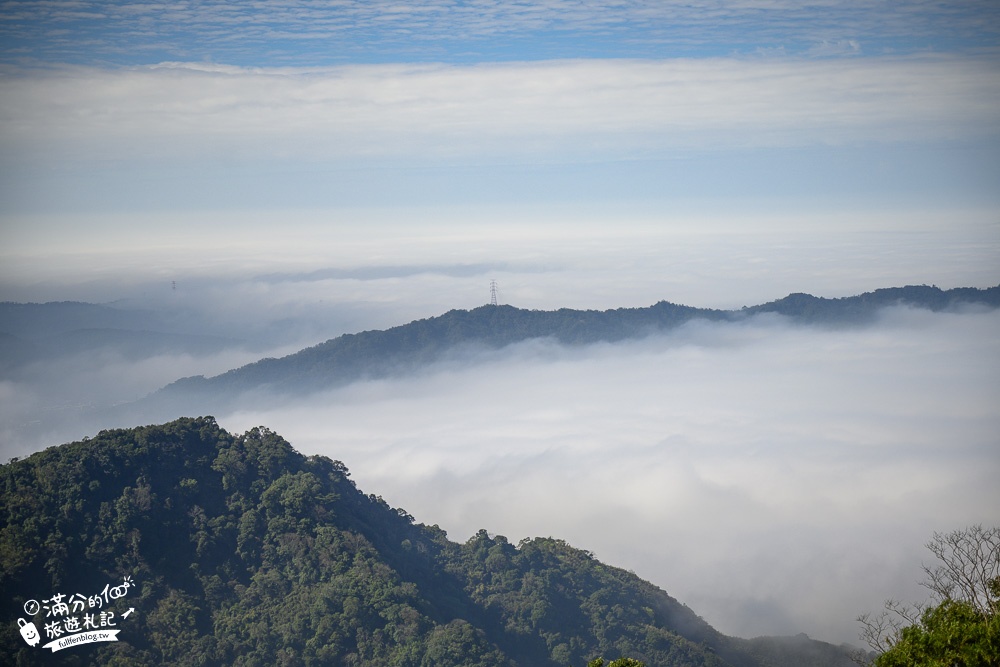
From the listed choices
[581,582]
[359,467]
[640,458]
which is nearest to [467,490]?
[359,467]

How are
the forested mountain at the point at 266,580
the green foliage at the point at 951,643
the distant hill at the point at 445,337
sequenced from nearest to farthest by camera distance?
the green foliage at the point at 951,643 < the forested mountain at the point at 266,580 < the distant hill at the point at 445,337

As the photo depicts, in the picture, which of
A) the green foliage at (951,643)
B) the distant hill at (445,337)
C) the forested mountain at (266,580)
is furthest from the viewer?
the distant hill at (445,337)

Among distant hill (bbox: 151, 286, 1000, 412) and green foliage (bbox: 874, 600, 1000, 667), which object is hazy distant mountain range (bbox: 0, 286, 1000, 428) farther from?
green foliage (bbox: 874, 600, 1000, 667)

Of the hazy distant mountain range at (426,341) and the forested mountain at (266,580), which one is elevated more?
the hazy distant mountain range at (426,341)

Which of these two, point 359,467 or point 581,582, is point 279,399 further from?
point 581,582

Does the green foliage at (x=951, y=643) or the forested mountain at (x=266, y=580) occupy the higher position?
the green foliage at (x=951, y=643)

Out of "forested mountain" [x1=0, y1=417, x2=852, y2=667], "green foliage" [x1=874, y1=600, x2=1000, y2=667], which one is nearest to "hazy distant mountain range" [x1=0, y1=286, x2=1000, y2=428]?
"forested mountain" [x1=0, y1=417, x2=852, y2=667]

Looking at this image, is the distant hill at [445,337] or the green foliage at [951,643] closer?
the green foliage at [951,643]

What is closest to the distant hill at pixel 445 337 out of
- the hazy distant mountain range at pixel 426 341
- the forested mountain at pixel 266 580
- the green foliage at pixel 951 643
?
the hazy distant mountain range at pixel 426 341

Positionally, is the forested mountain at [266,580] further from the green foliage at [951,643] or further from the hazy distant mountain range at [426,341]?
the hazy distant mountain range at [426,341]
